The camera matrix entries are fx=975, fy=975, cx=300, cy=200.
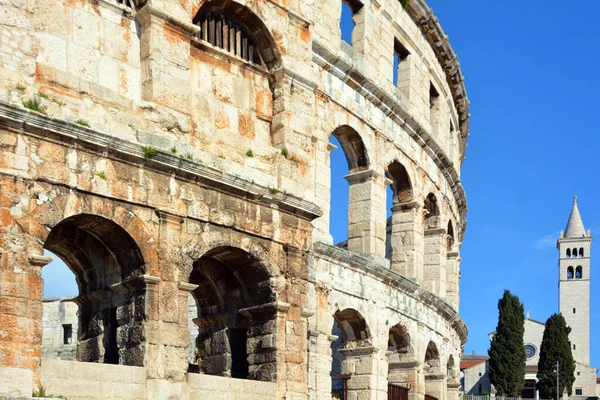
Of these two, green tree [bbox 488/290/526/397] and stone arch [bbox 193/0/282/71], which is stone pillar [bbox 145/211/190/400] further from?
green tree [bbox 488/290/526/397]

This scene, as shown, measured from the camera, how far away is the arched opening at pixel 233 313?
49.3 feet

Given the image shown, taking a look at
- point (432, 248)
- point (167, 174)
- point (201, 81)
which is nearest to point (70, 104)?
point (167, 174)

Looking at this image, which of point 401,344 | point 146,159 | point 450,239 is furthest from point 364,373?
point 450,239

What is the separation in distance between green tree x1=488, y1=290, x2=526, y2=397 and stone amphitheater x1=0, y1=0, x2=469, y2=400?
122 ft

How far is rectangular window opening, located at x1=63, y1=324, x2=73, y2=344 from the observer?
26.6 m

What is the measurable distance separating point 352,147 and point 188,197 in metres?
7.65

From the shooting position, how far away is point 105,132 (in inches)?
505

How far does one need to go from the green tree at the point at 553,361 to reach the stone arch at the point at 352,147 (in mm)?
43660

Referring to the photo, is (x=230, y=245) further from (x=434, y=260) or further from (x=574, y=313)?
(x=574, y=313)

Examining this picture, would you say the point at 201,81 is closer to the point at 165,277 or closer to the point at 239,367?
the point at 165,277

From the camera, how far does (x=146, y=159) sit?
1316 centimetres

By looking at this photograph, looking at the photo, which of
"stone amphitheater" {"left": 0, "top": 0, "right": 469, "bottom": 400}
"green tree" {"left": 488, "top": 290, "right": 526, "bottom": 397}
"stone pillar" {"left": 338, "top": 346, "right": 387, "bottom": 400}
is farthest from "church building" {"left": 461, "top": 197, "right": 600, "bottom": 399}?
"stone amphitheater" {"left": 0, "top": 0, "right": 469, "bottom": 400}

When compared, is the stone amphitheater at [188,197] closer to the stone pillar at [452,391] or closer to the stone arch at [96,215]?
the stone arch at [96,215]

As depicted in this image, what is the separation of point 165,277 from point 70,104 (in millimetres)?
2643
